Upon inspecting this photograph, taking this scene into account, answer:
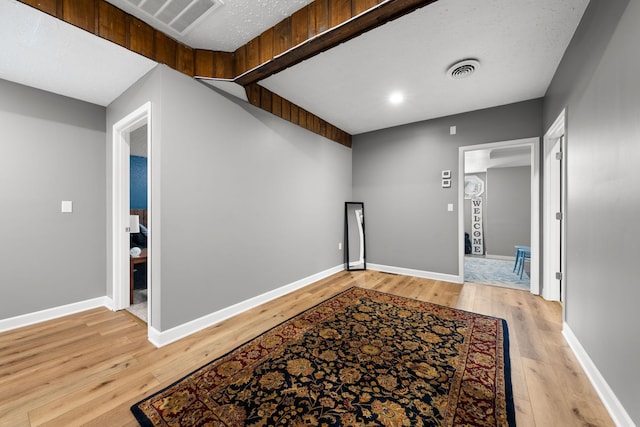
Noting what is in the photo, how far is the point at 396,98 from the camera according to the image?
325 centimetres

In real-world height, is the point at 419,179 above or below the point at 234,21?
below

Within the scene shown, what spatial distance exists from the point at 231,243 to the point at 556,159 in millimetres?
3878

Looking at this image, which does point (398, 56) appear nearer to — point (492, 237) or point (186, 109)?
point (186, 109)

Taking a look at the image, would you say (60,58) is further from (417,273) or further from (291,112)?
(417,273)

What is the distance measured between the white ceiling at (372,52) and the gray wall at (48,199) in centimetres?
24

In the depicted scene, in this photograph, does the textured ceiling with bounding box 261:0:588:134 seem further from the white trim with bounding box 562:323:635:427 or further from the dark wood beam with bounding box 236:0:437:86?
the white trim with bounding box 562:323:635:427

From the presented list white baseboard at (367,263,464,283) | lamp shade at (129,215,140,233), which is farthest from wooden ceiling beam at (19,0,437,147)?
white baseboard at (367,263,464,283)

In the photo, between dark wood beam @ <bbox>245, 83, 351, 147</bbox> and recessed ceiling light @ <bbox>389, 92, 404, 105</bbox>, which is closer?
dark wood beam @ <bbox>245, 83, 351, 147</bbox>

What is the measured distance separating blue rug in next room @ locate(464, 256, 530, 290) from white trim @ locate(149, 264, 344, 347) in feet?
9.31

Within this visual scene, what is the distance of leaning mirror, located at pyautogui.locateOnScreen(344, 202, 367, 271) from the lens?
4586mm

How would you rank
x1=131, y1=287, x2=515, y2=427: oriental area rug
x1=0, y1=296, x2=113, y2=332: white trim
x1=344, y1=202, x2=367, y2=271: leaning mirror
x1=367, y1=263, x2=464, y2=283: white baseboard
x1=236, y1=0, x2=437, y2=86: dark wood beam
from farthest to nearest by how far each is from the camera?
x1=344, y1=202, x2=367, y2=271: leaning mirror → x1=367, y1=263, x2=464, y2=283: white baseboard → x1=0, y1=296, x2=113, y2=332: white trim → x1=236, y1=0, x2=437, y2=86: dark wood beam → x1=131, y1=287, x2=515, y2=427: oriental area rug

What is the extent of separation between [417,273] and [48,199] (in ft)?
15.6

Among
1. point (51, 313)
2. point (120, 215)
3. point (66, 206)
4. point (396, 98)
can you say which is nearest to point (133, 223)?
point (120, 215)

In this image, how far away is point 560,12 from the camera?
1.83m
